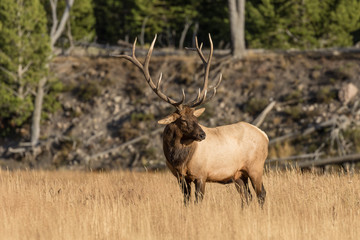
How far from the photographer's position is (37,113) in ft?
80.9

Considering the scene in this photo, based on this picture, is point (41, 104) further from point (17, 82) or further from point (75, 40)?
point (75, 40)

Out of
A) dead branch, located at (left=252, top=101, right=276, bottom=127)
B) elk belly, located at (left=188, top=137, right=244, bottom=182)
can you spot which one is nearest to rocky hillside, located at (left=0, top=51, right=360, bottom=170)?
dead branch, located at (left=252, top=101, right=276, bottom=127)

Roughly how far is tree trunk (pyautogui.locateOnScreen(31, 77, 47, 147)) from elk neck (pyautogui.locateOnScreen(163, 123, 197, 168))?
56.1 ft

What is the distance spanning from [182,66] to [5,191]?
18153mm

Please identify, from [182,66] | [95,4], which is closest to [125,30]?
[95,4]

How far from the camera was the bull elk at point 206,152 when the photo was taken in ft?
26.7

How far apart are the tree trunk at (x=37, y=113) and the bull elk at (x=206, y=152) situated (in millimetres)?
16605

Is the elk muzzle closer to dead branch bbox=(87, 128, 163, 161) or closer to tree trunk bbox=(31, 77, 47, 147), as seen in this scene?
dead branch bbox=(87, 128, 163, 161)

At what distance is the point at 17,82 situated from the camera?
78.3 feet

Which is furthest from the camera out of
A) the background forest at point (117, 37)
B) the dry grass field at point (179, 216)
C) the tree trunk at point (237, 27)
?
the tree trunk at point (237, 27)

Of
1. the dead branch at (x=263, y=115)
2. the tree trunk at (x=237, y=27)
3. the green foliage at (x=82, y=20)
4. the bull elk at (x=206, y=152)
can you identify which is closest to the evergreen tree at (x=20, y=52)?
the tree trunk at (x=237, y=27)

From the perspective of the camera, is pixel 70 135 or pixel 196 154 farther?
pixel 70 135

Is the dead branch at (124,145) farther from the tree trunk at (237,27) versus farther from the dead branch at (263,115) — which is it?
the tree trunk at (237,27)

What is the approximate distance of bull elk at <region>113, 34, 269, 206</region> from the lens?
8.15m
